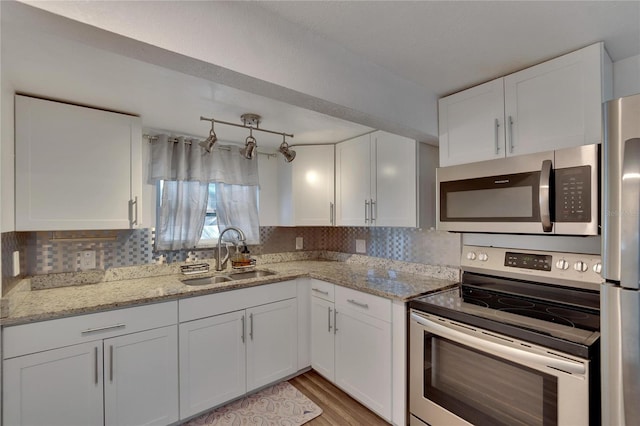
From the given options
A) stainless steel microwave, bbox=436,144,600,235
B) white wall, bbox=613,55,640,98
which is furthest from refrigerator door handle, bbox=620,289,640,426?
white wall, bbox=613,55,640,98

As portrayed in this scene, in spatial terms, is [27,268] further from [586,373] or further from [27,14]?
[586,373]

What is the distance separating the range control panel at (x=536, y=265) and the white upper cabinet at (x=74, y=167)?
92.1 inches

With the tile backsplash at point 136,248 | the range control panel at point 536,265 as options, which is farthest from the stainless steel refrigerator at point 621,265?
the tile backsplash at point 136,248

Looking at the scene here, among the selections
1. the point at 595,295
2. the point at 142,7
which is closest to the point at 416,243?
the point at 595,295

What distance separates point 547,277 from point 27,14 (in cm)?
238

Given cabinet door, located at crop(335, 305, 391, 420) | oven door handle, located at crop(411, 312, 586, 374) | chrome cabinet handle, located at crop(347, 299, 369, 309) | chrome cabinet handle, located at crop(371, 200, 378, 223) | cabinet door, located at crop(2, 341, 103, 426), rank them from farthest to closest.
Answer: chrome cabinet handle, located at crop(371, 200, 378, 223) → chrome cabinet handle, located at crop(347, 299, 369, 309) → cabinet door, located at crop(335, 305, 391, 420) → cabinet door, located at crop(2, 341, 103, 426) → oven door handle, located at crop(411, 312, 586, 374)

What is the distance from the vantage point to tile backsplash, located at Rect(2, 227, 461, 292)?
6.38 ft

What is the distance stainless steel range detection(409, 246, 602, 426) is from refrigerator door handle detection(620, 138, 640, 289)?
357 mm

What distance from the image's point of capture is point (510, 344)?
128 centimetres

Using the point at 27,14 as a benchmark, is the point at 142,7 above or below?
above

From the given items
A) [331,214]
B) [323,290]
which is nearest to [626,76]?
[331,214]

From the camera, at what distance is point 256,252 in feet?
9.82

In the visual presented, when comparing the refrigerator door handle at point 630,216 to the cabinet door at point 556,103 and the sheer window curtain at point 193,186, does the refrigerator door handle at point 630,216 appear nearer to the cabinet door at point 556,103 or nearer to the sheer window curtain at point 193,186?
the cabinet door at point 556,103

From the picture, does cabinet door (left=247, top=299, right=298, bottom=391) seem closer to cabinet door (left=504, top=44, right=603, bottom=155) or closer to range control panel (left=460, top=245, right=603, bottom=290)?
range control panel (left=460, top=245, right=603, bottom=290)
